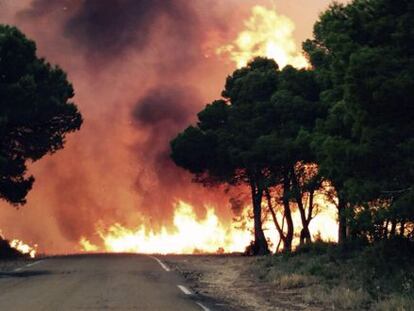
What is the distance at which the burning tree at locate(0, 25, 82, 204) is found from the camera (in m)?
33.6

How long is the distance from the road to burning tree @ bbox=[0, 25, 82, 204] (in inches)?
584

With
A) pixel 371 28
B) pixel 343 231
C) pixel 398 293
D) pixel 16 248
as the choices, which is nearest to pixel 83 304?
pixel 398 293

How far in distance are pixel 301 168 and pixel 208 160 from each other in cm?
795

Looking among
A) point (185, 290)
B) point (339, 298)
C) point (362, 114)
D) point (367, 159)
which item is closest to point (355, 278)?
point (339, 298)

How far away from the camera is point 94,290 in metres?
14.6

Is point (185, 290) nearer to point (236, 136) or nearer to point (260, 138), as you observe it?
point (260, 138)

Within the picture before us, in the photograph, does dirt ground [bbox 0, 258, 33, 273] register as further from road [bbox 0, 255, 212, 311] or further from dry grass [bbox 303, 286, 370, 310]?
dry grass [bbox 303, 286, 370, 310]

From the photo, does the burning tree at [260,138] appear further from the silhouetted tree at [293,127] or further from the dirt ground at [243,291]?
the dirt ground at [243,291]

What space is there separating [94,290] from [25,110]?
21648 millimetres

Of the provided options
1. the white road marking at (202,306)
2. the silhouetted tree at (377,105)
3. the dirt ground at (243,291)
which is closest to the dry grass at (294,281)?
the dirt ground at (243,291)

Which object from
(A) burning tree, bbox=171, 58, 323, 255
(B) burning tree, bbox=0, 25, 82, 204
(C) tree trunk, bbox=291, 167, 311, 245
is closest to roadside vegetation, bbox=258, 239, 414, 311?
(A) burning tree, bbox=171, 58, 323, 255

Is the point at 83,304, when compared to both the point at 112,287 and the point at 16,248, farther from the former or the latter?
the point at 16,248

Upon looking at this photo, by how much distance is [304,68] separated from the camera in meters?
32.5

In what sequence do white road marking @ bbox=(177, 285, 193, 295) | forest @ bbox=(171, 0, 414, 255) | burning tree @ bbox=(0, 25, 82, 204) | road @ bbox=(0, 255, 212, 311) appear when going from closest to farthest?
road @ bbox=(0, 255, 212, 311), white road marking @ bbox=(177, 285, 193, 295), forest @ bbox=(171, 0, 414, 255), burning tree @ bbox=(0, 25, 82, 204)
